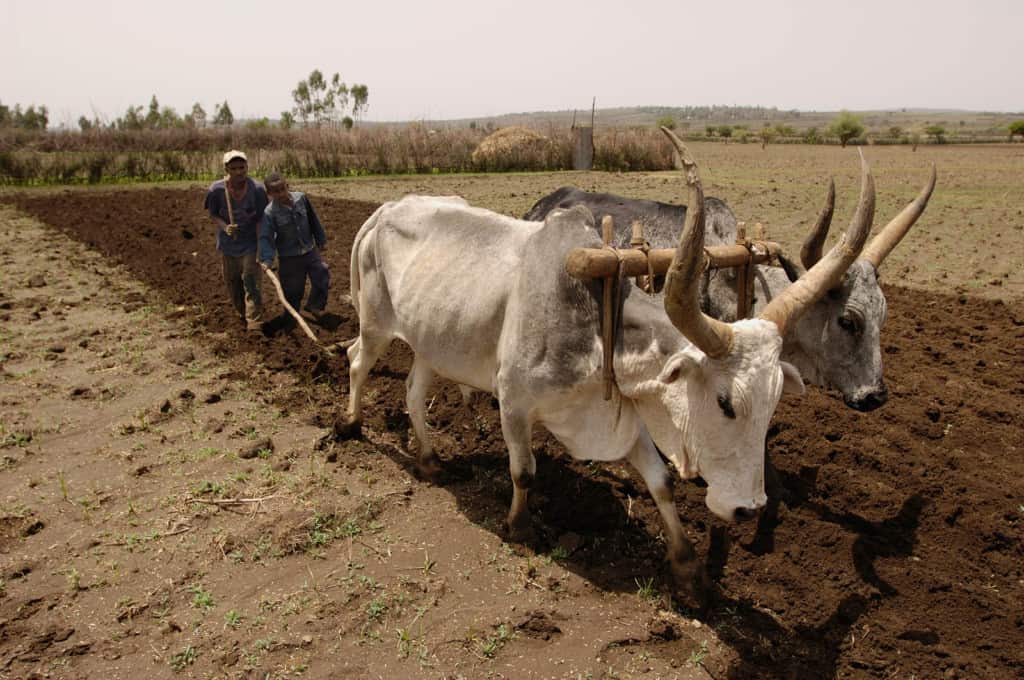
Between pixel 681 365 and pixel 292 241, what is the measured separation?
5665 mm

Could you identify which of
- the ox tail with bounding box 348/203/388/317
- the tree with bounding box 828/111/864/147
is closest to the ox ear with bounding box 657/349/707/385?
the ox tail with bounding box 348/203/388/317

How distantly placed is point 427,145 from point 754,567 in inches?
989

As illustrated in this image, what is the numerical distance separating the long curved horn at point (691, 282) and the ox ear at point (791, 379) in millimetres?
415

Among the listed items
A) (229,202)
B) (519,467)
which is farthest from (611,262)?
(229,202)

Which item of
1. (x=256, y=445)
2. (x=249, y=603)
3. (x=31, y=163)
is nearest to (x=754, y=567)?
(x=249, y=603)

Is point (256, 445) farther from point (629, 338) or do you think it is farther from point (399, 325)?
point (629, 338)

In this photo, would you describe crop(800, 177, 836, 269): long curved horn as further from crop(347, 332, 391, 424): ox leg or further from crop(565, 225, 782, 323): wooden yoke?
crop(347, 332, 391, 424): ox leg

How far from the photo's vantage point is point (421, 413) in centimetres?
533

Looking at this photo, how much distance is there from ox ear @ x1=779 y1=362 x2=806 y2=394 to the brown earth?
3.63 feet

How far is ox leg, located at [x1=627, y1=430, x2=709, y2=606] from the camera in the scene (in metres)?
3.92

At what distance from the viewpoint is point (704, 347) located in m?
3.27

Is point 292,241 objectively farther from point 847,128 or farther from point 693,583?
point 847,128

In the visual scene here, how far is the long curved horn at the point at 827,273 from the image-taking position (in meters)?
3.58

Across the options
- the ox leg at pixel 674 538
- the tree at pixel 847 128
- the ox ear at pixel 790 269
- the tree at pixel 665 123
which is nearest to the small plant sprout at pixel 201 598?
the ox leg at pixel 674 538
